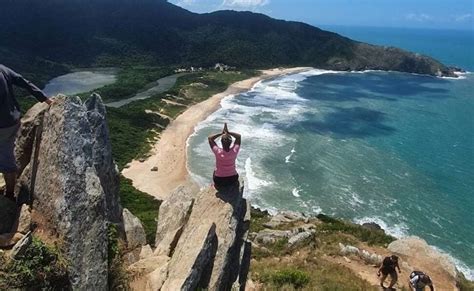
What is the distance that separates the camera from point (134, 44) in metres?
178

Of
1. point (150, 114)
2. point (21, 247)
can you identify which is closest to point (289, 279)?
point (21, 247)

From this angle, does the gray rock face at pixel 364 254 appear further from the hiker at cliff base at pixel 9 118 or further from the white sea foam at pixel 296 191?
the white sea foam at pixel 296 191

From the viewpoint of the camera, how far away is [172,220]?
13.9 meters

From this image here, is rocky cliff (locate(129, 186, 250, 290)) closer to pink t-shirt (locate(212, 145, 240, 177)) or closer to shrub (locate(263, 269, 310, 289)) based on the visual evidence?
pink t-shirt (locate(212, 145, 240, 177))

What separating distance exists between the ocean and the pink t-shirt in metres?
27.7

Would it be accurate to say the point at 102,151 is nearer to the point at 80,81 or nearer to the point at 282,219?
the point at 282,219

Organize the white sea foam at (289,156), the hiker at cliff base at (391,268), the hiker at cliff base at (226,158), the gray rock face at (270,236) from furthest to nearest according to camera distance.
Answer: the white sea foam at (289,156)
the gray rock face at (270,236)
the hiker at cliff base at (391,268)
the hiker at cliff base at (226,158)

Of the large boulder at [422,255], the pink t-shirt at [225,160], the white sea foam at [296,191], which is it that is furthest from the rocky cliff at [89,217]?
the white sea foam at [296,191]

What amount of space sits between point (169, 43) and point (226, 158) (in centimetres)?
→ 17517

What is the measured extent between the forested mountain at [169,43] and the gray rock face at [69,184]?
14470cm

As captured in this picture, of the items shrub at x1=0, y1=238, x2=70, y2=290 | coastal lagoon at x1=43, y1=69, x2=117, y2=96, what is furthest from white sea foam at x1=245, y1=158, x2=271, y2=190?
coastal lagoon at x1=43, y1=69, x2=117, y2=96

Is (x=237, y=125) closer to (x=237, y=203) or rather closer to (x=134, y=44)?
(x=237, y=203)

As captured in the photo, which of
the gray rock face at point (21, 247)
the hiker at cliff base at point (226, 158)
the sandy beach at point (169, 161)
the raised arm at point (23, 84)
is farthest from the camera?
the sandy beach at point (169, 161)

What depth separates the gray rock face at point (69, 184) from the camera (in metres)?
8.09
